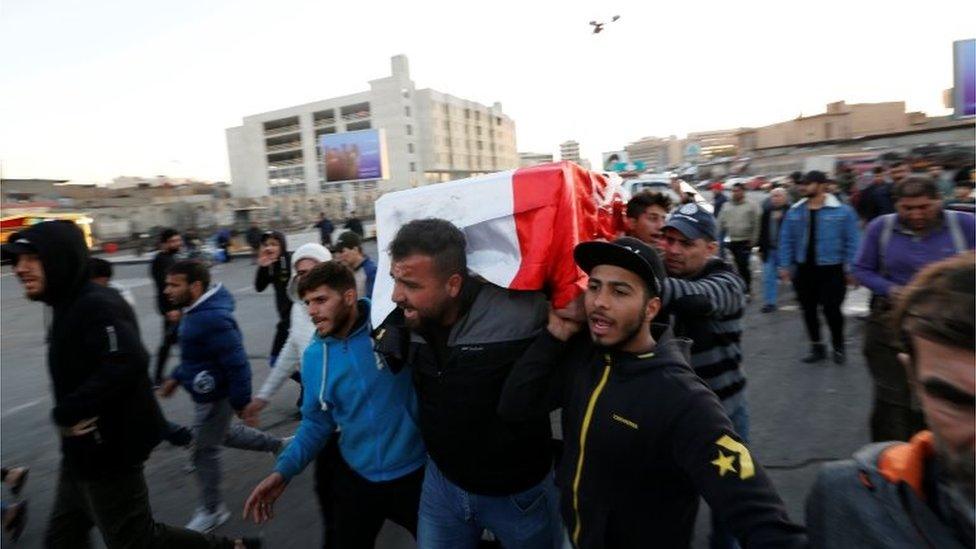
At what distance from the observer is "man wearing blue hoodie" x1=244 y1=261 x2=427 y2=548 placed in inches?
88.9

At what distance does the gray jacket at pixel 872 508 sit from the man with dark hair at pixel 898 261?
2006 mm

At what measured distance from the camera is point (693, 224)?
259cm

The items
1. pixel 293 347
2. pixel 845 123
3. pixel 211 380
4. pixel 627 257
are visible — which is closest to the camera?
pixel 627 257

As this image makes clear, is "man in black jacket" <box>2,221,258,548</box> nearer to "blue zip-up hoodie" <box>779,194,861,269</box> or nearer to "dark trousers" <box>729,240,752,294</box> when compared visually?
"blue zip-up hoodie" <box>779,194,861,269</box>

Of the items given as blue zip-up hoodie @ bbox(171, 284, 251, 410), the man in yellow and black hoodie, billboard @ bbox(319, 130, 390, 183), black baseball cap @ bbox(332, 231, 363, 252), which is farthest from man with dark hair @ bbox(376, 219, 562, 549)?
billboard @ bbox(319, 130, 390, 183)

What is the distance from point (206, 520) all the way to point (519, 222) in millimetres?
2811

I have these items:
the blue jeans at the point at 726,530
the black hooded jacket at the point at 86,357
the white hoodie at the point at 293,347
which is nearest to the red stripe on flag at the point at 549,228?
the blue jeans at the point at 726,530

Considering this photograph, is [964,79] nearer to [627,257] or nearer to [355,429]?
[627,257]

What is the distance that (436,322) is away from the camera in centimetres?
199

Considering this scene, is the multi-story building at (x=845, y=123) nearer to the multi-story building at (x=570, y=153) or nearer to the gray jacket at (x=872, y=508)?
the multi-story building at (x=570, y=153)

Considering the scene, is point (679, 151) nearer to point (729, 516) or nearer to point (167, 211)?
point (167, 211)

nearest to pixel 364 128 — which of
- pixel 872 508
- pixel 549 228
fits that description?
pixel 549 228

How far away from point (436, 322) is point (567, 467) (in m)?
0.65

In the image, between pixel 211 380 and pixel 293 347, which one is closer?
pixel 211 380
